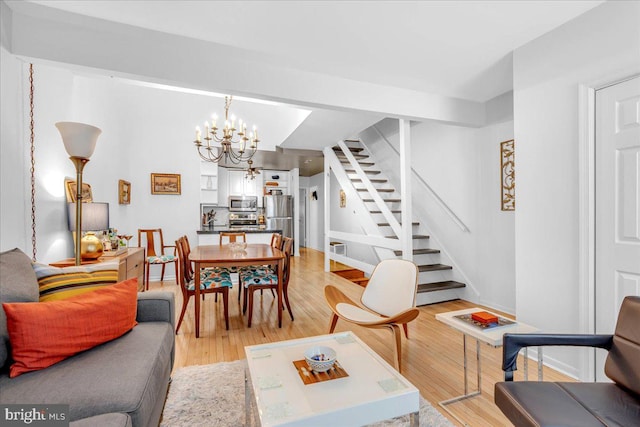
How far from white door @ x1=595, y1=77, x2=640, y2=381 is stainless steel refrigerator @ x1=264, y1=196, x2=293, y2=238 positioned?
6.85 metres

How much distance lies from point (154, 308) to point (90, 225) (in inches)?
59.4

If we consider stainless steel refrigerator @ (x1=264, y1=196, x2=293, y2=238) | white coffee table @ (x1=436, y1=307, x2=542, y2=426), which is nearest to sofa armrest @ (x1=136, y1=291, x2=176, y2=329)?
white coffee table @ (x1=436, y1=307, x2=542, y2=426)

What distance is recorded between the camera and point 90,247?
2.66 metres

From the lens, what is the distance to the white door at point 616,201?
1755 millimetres

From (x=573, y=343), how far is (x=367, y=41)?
228 centimetres

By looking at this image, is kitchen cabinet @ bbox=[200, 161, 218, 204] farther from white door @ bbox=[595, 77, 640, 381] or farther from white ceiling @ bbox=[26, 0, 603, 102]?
white door @ bbox=[595, 77, 640, 381]

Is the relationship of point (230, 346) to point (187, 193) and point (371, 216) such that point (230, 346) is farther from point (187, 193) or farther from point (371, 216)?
point (187, 193)

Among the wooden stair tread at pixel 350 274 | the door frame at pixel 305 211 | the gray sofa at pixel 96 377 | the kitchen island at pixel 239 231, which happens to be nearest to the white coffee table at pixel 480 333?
the gray sofa at pixel 96 377

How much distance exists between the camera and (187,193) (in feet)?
17.7

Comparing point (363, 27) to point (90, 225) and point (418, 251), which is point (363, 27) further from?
point (418, 251)

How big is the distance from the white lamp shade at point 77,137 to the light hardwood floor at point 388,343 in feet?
5.94

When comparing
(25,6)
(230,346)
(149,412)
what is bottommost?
(230,346)

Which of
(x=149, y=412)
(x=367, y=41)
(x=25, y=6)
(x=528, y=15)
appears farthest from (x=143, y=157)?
(x=528, y=15)

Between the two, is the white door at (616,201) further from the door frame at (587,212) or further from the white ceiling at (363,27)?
the white ceiling at (363,27)
